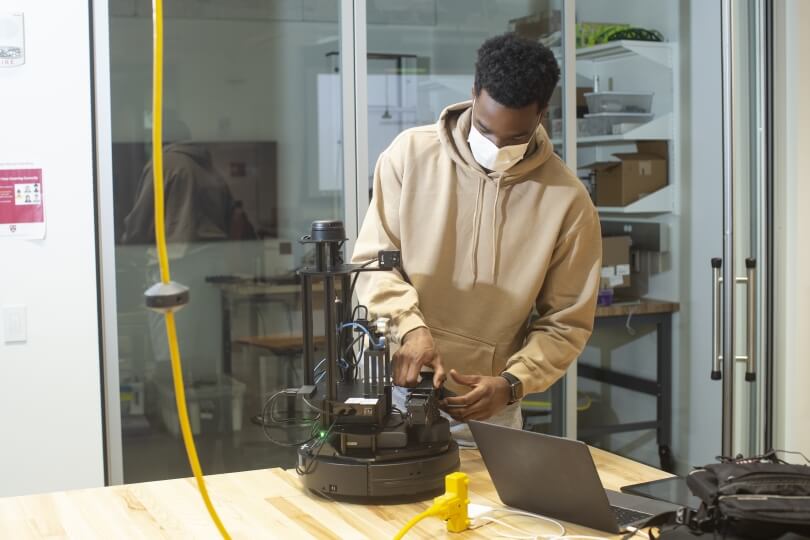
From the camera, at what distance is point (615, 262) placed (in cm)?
411

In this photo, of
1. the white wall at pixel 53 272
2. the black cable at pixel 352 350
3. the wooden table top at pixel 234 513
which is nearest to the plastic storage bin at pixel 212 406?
the white wall at pixel 53 272

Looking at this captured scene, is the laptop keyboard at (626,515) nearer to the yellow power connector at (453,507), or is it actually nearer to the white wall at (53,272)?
the yellow power connector at (453,507)

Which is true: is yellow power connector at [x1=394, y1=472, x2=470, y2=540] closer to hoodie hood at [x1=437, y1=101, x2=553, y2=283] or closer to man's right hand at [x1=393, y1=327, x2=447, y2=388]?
man's right hand at [x1=393, y1=327, x2=447, y2=388]

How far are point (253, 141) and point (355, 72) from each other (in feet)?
1.41

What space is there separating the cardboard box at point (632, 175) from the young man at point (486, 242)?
206cm

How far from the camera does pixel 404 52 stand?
11.0 ft

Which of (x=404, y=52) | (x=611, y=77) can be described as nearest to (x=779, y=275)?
(x=611, y=77)

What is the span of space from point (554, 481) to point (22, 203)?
195 cm

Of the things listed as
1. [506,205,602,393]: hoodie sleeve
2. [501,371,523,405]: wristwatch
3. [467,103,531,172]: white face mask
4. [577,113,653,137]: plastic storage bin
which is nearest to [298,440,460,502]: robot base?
[501,371,523,405]: wristwatch

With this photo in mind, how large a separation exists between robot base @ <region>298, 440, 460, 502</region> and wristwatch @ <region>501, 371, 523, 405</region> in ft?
1.00

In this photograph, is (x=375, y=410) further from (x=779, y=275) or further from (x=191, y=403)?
(x=779, y=275)

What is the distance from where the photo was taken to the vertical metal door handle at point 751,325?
10.9 ft

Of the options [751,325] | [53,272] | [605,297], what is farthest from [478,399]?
[605,297]

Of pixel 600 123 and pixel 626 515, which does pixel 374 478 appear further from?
pixel 600 123
